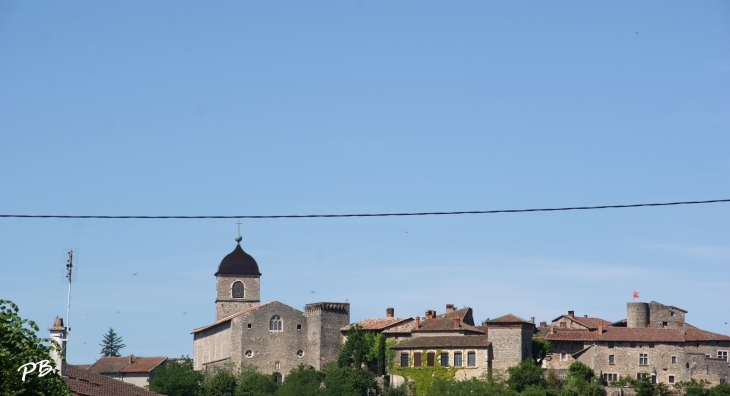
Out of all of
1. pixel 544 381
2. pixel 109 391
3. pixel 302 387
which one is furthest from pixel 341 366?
pixel 109 391

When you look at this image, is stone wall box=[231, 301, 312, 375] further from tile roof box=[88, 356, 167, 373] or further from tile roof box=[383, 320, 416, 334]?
tile roof box=[88, 356, 167, 373]

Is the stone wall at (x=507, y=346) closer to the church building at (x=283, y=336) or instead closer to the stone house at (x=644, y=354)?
the stone house at (x=644, y=354)

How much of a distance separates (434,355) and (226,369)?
17310mm

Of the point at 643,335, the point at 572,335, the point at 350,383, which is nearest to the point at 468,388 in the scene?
the point at 350,383

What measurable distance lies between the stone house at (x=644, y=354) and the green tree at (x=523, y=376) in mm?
5639

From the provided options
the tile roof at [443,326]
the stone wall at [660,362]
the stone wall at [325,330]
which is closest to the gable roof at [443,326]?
the tile roof at [443,326]

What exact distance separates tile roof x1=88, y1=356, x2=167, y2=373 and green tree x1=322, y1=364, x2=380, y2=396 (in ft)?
122

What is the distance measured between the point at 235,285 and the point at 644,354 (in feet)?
124

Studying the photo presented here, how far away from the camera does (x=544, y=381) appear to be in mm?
83062

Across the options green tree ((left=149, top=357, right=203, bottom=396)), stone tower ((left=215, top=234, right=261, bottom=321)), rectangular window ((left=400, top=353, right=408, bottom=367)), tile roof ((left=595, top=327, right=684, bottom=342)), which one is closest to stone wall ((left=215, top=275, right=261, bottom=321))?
stone tower ((left=215, top=234, right=261, bottom=321))

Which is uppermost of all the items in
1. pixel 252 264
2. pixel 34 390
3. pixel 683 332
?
pixel 252 264

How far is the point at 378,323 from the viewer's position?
9319cm

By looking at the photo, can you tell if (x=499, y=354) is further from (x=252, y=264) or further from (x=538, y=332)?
(x=252, y=264)

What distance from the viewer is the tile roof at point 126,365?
121938 millimetres
